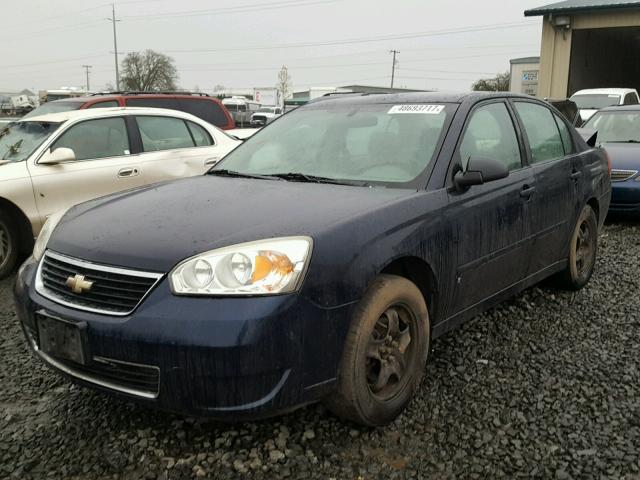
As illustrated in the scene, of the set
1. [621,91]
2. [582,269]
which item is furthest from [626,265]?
[621,91]

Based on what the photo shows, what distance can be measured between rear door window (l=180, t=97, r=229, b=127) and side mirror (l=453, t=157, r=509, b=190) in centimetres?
699

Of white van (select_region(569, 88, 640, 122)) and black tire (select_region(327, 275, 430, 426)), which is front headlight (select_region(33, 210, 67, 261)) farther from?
white van (select_region(569, 88, 640, 122))

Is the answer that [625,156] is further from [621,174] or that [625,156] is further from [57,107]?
[57,107]

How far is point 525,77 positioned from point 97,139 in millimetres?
36804

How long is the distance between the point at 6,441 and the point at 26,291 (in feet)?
2.21

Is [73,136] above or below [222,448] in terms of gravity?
above

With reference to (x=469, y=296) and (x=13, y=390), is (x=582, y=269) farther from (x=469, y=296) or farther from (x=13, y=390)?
(x=13, y=390)

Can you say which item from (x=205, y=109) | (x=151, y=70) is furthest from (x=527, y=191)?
(x=151, y=70)

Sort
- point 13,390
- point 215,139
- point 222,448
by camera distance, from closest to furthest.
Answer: point 222,448
point 13,390
point 215,139

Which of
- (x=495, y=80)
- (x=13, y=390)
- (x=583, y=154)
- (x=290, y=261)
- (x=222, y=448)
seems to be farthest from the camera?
(x=495, y=80)

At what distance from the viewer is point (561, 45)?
21750mm

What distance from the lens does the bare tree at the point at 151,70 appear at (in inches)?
2788

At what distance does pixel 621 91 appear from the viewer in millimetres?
17281

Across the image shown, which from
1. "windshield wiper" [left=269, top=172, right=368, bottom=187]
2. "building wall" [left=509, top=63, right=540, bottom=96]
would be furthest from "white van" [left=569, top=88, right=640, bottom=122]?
"building wall" [left=509, top=63, right=540, bottom=96]
